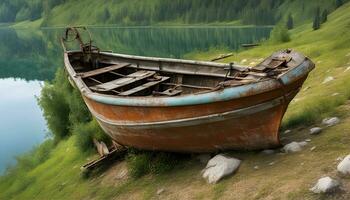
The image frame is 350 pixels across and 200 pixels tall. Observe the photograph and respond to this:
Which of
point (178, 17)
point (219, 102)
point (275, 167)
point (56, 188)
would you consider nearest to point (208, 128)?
point (219, 102)

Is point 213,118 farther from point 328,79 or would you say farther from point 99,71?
point 328,79

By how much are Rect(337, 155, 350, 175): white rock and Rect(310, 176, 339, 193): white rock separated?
13.9 inches

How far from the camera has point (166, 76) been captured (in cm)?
1469

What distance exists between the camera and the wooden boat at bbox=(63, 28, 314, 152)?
9258mm

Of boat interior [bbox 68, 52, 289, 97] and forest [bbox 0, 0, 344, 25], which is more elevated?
boat interior [bbox 68, 52, 289, 97]

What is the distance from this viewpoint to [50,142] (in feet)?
91.3

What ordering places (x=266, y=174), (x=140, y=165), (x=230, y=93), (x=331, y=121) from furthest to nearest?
(x=140, y=165) < (x=331, y=121) < (x=230, y=93) < (x=266, y=174)

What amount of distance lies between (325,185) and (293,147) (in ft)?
7.99

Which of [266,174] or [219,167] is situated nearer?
[266,174]

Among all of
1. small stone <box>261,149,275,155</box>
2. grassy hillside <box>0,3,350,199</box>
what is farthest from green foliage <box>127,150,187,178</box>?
small stone <box>261,149,275,155</box>

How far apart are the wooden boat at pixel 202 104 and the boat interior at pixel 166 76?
0.03 m

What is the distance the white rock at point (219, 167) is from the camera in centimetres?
955

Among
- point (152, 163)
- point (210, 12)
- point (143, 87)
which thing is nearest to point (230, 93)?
point (152, 163)

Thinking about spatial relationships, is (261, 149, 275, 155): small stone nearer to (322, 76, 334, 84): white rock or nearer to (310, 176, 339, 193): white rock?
(310, 176, 339, 193): white rock
